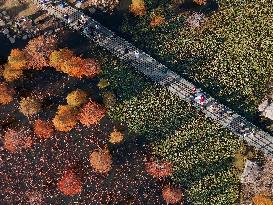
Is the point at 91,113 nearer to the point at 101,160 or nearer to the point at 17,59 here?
the point at 101,160

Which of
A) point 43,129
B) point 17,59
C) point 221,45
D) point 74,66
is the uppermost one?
point 221,45

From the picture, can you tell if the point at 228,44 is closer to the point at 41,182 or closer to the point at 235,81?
the point at 235,81

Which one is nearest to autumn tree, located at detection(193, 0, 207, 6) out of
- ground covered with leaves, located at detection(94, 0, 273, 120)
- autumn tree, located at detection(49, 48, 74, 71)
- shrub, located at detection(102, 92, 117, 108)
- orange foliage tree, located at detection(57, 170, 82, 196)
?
ground covered with leaves, located at detection(94, 0, 273, 120)

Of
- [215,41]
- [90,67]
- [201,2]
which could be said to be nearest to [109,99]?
[90,67]

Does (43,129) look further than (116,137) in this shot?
Yes

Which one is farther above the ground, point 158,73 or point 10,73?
point 158,73

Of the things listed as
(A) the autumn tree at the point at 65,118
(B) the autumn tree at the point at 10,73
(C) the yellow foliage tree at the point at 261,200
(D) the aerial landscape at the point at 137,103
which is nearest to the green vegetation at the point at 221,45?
(D) the aerial landscape at the point at 137,103

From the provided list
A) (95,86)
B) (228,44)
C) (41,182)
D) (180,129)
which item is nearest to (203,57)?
(228,44)

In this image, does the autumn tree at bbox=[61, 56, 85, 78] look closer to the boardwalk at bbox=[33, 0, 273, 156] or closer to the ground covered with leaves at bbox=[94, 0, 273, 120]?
the boardwalk at bbox=[33, 0, 273, 156]
